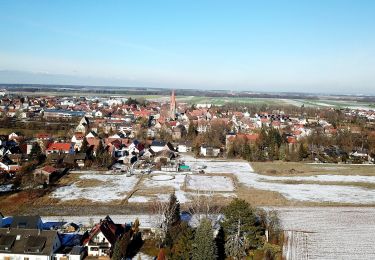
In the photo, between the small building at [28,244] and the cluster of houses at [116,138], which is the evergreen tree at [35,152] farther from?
the small building at [28,244]

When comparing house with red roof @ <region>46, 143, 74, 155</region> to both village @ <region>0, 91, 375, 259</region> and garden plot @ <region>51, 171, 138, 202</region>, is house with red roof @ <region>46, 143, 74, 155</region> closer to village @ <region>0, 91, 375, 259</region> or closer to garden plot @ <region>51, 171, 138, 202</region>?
village @ <region>0, 91, 375, 259</region>

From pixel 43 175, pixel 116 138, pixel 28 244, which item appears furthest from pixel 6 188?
pixel 116 138

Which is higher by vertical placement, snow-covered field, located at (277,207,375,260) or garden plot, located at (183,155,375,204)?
snow-covered field, located at (277,207,375,260)

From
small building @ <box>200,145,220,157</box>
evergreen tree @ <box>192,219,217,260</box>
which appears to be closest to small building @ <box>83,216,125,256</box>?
evergreen tree @ <box>192,219,217,260</box>

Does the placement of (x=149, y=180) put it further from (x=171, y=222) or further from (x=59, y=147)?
(x=171, y=222)

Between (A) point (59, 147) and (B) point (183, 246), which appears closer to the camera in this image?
(B) point (183, 246)

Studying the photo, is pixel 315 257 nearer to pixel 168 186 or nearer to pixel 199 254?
pixel 199 254
